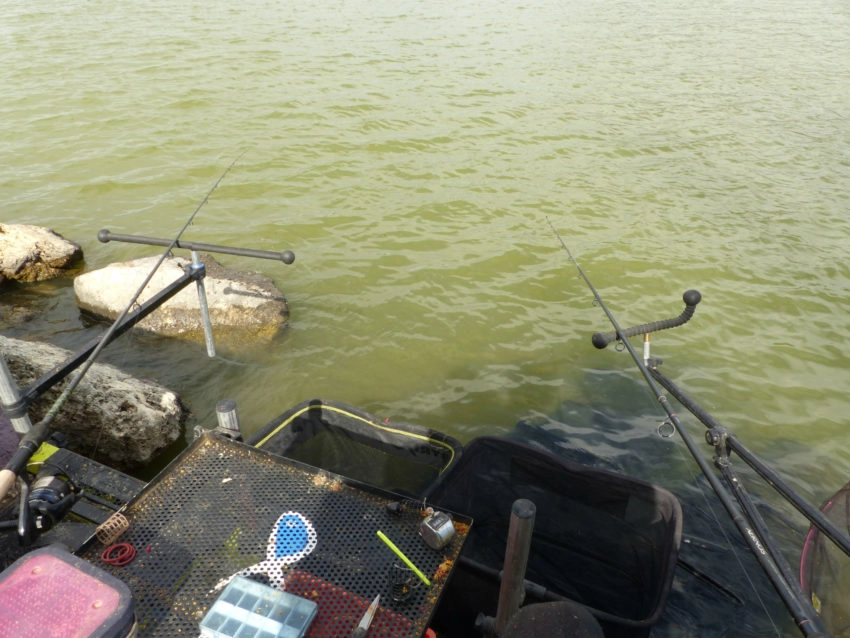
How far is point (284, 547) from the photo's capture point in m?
2.95

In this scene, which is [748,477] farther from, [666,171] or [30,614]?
[666,171]

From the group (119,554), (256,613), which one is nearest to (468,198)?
(119,554)

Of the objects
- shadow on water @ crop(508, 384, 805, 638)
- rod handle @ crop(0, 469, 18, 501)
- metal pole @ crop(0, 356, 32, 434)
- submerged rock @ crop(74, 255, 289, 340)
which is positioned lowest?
shadow on water @ crop(508, 384, 805, 638)

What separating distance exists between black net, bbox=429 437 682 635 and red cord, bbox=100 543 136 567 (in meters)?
1.71

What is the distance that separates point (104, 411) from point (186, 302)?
7.49 feet

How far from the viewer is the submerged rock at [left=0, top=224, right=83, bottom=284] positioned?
304 inches

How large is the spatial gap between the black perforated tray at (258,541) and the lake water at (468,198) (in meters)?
2.78

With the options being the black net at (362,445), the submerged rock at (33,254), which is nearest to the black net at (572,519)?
the black net at (362,445)

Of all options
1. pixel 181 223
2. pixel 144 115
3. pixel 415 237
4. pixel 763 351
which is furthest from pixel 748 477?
pixel 144 115

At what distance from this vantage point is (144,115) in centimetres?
1245

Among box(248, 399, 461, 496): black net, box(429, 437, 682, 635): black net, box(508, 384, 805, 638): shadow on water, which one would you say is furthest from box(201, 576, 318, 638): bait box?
box(508, 384, 805, 638): shadow on water

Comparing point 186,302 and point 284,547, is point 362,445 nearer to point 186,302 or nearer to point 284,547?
point 284,547

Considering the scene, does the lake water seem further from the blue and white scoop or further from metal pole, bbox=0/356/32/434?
the blue and white scoop

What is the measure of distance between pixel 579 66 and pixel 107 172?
1109 cm
